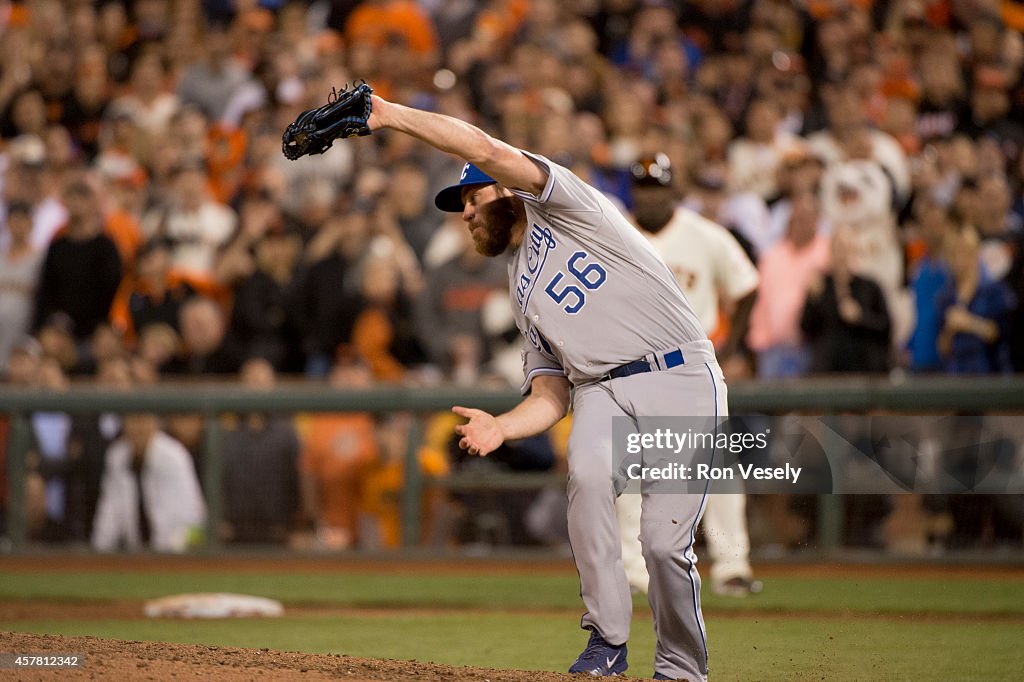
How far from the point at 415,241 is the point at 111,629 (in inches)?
187

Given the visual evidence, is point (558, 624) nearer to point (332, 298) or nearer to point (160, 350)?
point (332, 298)

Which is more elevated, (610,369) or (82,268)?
(82,268)

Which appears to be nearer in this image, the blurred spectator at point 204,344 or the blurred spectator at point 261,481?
the blurred spectator at point 261,481

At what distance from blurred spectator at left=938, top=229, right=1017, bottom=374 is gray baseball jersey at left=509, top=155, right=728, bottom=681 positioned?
16.4 ft

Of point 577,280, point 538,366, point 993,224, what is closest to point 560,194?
point 577,280

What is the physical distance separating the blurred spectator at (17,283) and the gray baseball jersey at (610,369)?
7615 mm

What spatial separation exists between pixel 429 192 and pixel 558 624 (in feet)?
16.4

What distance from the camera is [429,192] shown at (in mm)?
11547

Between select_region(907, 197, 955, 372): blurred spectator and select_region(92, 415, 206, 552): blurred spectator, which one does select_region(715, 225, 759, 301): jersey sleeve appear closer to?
select_region(907, 197, 955, 372): blurred spectator

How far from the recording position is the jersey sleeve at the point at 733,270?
307 inches

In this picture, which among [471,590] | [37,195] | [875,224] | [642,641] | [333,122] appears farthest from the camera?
[37,195]

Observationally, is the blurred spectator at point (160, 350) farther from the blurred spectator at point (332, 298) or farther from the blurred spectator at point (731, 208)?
the blurred spectator at point (731, 208)

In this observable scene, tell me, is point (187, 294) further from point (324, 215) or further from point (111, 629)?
point (111, 629)

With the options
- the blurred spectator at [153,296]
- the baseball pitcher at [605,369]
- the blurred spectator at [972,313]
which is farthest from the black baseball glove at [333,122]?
the blurred spectator at [153,296]
